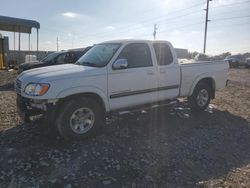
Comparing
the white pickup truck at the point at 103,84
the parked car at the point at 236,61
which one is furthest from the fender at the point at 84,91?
the parked car at the point at 236,61

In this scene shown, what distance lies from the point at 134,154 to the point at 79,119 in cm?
130

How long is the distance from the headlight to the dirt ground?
989 millimetres

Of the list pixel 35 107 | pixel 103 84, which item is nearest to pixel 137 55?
pixel 103 84

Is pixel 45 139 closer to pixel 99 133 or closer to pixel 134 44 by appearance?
pixel 99 133

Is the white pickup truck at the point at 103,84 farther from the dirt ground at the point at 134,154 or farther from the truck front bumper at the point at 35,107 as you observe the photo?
the dirt ground at the point at 134,154

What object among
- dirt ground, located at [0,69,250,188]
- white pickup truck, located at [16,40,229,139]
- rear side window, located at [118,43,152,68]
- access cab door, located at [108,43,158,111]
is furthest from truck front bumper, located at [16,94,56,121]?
rear side window, located at [118,43,152,68]

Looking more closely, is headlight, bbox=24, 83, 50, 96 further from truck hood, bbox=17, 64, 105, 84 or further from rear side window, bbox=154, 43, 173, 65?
rear side window, bbox=154, 43, 173, 65

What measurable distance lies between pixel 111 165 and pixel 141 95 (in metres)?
2.15

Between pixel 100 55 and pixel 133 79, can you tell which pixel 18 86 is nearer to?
pixel 100 55

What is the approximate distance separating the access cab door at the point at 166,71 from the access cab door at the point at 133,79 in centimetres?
21

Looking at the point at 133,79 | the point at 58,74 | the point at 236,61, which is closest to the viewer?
the point at 58,74

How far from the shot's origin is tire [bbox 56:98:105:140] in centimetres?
513

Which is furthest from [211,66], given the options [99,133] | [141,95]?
[99,133]

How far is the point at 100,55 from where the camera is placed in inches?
242
